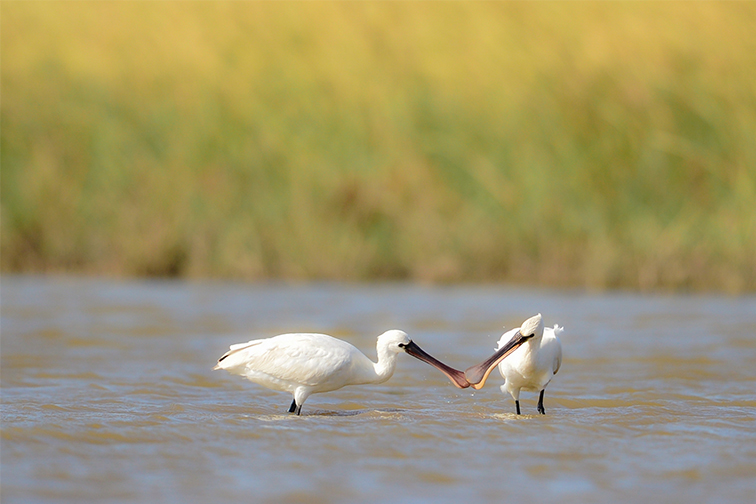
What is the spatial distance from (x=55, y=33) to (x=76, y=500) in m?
13.6

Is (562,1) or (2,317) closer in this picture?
(2,317)

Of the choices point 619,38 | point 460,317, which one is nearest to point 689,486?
point 460,317

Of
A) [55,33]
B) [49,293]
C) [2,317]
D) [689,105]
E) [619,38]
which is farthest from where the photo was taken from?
[55,33]

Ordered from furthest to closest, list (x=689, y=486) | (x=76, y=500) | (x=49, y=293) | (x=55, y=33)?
(x=55, y=33)
(x=49, y=293)
(x=689, y=486)
(x=76, y=500)

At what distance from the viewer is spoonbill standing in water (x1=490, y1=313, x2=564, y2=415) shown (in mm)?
6566

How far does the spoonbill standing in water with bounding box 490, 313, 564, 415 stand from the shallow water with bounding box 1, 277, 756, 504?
195mm

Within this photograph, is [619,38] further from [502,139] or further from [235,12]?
[235,12]

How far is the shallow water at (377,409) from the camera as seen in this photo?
15.8ft

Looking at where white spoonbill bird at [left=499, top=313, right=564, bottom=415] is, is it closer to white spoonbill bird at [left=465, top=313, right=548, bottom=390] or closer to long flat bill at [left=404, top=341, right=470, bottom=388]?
white spoonbill bird at [left=465, top=313, right=548, bottom=390]

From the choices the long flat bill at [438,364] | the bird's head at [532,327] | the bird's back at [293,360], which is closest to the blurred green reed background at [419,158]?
the long flat bill at [438,364]

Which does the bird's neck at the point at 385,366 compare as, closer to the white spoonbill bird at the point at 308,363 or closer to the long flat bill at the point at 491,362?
the white spoonbill bird at the point at 308,363

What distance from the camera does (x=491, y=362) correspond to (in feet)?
22.3

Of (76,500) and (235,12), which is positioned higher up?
(235,12)

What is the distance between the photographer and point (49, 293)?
12008 millimetres
